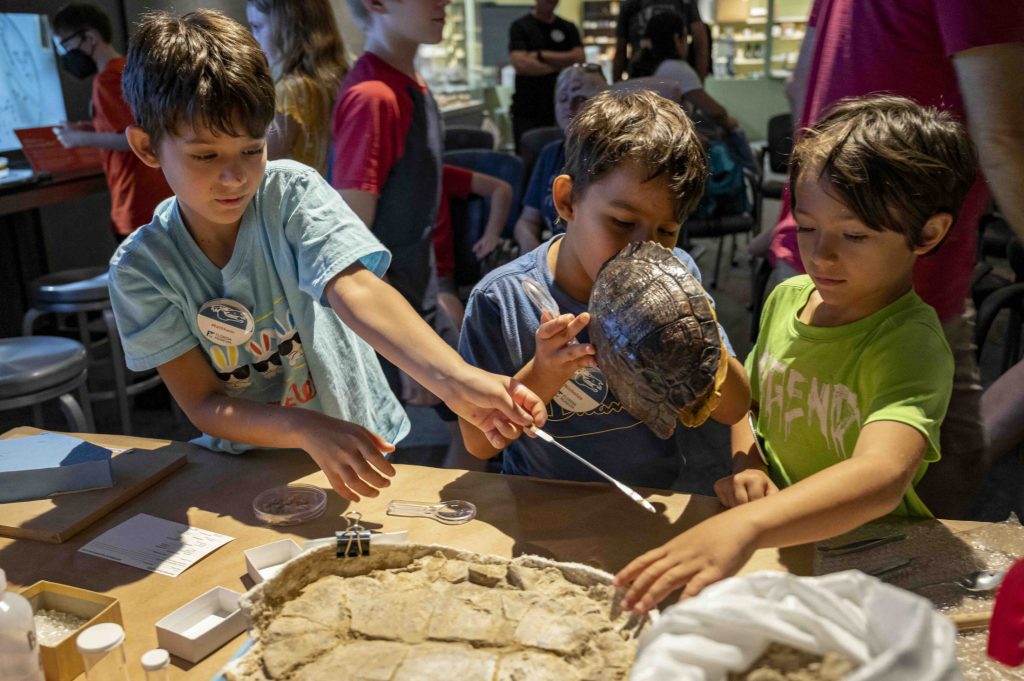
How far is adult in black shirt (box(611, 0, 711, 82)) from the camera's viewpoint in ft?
14.6

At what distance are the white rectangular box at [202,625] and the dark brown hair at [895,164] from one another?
127 cm

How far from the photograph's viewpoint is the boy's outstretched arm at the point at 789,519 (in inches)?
43.4

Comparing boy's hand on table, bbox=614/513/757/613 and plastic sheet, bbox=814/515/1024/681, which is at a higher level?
boy's hand on table, bbox=614/513/757/613

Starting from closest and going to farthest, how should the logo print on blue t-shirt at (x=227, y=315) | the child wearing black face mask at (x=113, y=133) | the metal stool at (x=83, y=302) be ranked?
the logo print on blue t-shirt at (x=227, y=315) < the metal stool at (x=83, y=302) < the child wearing black face mask at (x=113, y=133)

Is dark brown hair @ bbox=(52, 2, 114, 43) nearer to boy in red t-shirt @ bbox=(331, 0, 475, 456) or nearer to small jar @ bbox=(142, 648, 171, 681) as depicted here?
boy in red t-shirt @ bbox=(331, 0, 475, 456)

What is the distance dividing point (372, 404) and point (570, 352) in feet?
2.91

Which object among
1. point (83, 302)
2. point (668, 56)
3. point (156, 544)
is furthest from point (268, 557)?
point (668, 56)

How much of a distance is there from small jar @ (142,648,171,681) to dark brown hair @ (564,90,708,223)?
3.59 ft

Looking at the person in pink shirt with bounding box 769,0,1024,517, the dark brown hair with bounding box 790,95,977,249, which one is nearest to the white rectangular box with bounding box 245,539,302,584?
the dark brown hair with bounding box 790,95,977,249

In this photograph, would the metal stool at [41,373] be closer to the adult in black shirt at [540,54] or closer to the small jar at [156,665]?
the small jar at [156,665]

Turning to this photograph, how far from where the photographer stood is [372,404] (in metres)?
2.12

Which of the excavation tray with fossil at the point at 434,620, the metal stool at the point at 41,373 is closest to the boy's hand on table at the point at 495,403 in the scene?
the excavation tray with fossil at the point at 434,620

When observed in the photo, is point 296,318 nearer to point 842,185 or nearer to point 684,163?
point 684,163

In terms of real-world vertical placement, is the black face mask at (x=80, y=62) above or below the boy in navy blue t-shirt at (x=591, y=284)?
above
